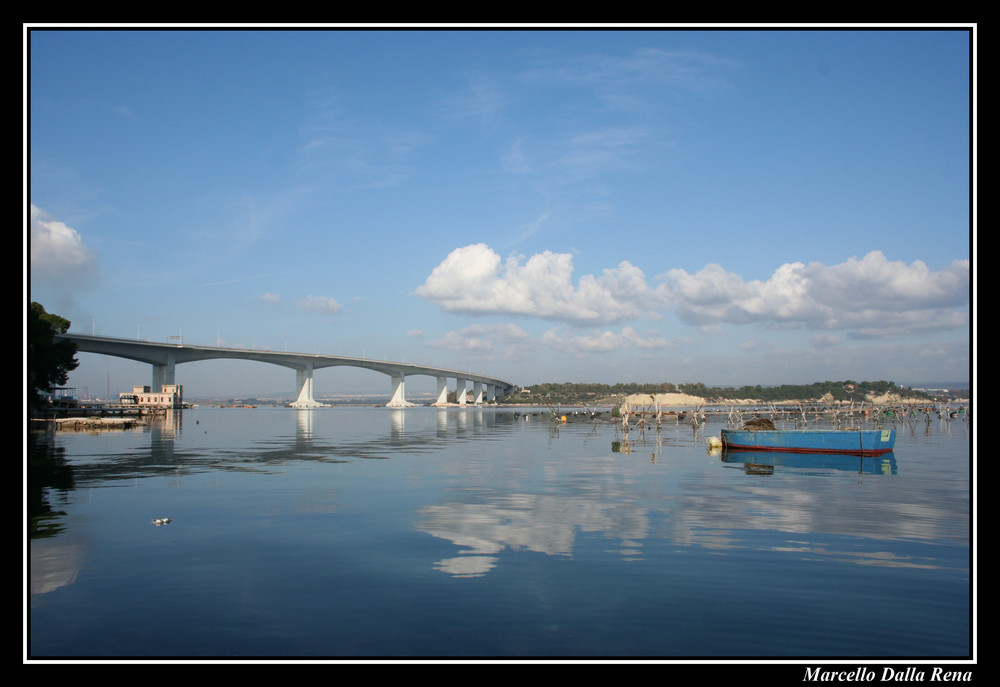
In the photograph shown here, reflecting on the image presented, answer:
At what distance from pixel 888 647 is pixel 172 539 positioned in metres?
17.8

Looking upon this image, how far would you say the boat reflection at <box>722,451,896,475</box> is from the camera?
40156mm

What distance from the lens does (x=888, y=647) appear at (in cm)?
1117

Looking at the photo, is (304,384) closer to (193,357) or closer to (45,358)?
(193,357)

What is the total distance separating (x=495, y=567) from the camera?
51.8ft

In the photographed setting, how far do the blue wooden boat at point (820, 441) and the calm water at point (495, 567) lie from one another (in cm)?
1550

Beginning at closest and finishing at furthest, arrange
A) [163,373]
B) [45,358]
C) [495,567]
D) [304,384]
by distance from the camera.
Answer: [495,567] < [45,358] < [163,373] < [304,384]

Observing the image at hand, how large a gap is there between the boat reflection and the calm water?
635cm

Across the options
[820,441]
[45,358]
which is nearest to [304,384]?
[45,358]

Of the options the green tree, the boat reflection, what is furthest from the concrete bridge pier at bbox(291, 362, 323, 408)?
the boat reflection

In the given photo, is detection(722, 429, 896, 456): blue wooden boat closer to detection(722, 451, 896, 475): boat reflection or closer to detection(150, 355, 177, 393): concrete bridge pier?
detection(722, 451, 896, 475): boat reflection

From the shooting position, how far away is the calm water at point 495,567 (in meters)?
11.3

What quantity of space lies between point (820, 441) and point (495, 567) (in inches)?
1621
